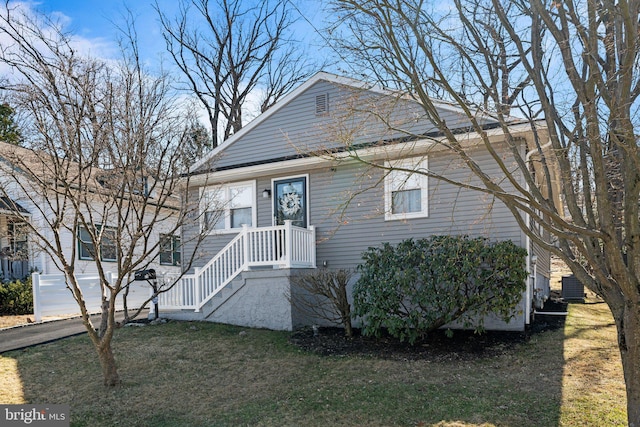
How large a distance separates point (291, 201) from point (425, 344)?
451 centimetres

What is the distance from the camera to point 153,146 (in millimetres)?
7008

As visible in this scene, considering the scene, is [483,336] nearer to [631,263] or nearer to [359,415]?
[359,415]

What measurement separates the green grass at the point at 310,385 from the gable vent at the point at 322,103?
526 centimetres

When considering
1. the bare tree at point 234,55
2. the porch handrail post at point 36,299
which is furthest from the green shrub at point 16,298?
the bare tree at point 234,55

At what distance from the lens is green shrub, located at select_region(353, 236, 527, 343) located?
26.9 ft

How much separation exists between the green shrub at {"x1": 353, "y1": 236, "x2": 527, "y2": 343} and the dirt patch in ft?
0.82

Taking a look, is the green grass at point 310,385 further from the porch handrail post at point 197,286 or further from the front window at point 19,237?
the front window at point 19,237

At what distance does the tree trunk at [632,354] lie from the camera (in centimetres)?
423

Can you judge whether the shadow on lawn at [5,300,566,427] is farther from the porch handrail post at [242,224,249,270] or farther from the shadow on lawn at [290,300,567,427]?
the porch handrail post at [242,224,249,270]

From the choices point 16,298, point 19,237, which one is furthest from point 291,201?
point 16,298

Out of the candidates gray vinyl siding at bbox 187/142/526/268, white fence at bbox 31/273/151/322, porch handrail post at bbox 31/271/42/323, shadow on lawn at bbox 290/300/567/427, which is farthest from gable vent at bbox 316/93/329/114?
porch handrail post at bbox 31/271/42/323

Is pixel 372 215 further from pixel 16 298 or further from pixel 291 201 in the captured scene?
pixel 16 298

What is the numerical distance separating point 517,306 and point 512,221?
1.52 meters

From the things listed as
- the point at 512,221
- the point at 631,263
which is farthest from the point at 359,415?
the point at 512,221
